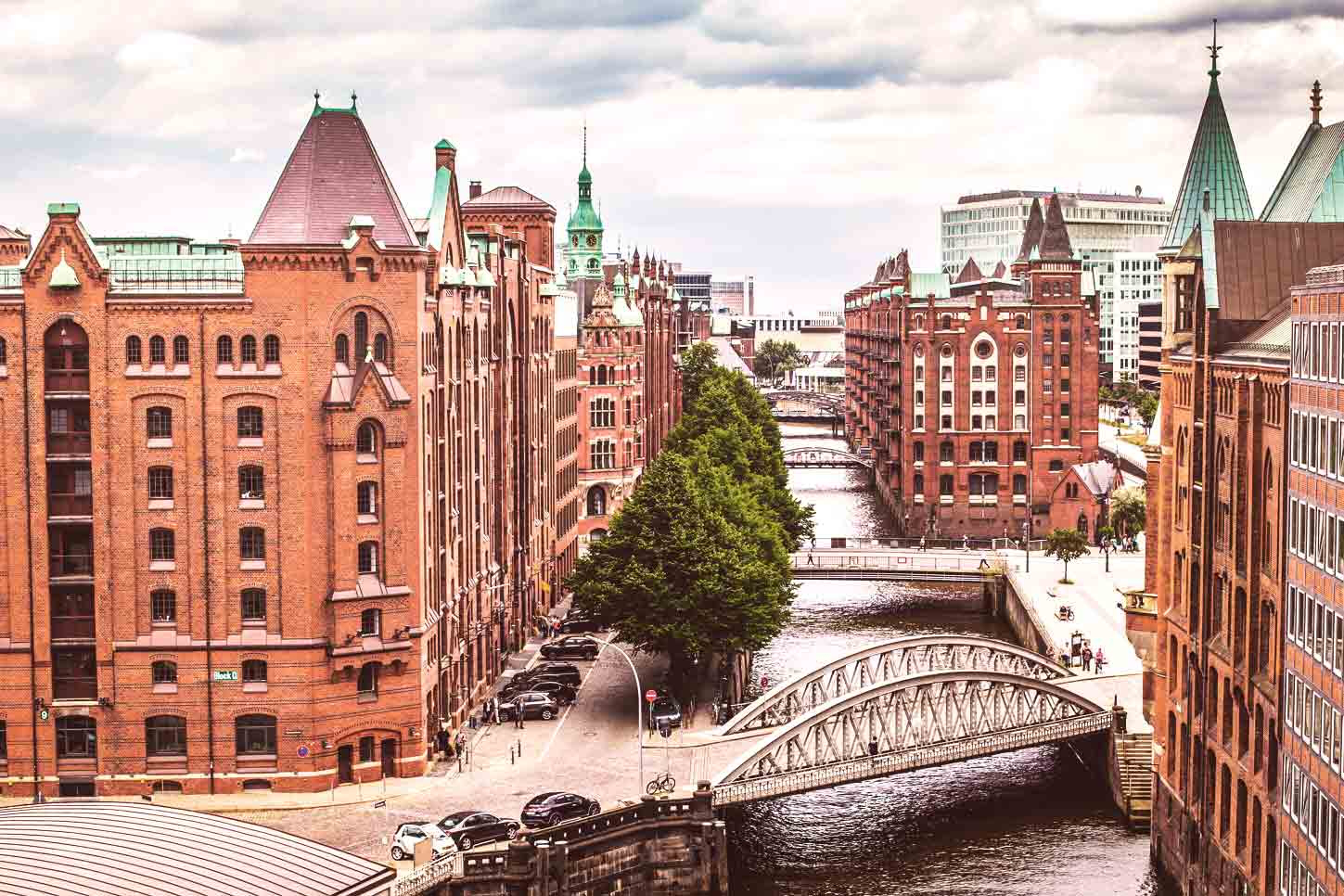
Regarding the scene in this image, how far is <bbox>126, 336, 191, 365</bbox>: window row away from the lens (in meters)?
74.8

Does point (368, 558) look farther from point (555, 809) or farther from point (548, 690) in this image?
point (548, 690)

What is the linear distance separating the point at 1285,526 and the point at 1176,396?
16.7 metres

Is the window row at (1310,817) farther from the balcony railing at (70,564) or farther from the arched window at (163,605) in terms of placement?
the balcony railing at (70,564)

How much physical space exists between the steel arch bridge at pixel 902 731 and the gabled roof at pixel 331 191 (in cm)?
2676

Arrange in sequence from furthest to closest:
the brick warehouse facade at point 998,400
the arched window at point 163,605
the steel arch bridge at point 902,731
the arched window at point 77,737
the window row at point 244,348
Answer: the brick warehouse facade at point 998,400
the steel arch bridge at point 902,731
the arched window at point 77,737
the arched window at point 163,605
the window row at point 244,348

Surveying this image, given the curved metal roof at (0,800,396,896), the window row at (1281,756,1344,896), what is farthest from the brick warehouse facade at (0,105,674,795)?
the window row at (1281,756,1344,896)

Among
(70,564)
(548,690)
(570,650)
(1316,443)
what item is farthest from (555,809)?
(570,650)

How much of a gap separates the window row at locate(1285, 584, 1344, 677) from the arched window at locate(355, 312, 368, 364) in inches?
1520

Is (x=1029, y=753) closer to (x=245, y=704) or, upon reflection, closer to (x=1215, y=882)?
(x=1215, y=882)

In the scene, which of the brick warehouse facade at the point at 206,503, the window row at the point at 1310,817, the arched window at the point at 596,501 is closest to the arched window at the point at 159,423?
the brick warehouse facade at the point at 206,503

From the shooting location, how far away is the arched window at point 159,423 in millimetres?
75062

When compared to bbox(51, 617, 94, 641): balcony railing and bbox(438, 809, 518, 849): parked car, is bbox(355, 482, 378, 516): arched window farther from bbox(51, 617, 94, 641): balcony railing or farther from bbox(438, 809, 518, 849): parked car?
bbox(438, 809, 518, 849): parked car

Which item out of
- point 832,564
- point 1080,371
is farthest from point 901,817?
point 1080,371

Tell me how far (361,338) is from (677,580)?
2427 cm
